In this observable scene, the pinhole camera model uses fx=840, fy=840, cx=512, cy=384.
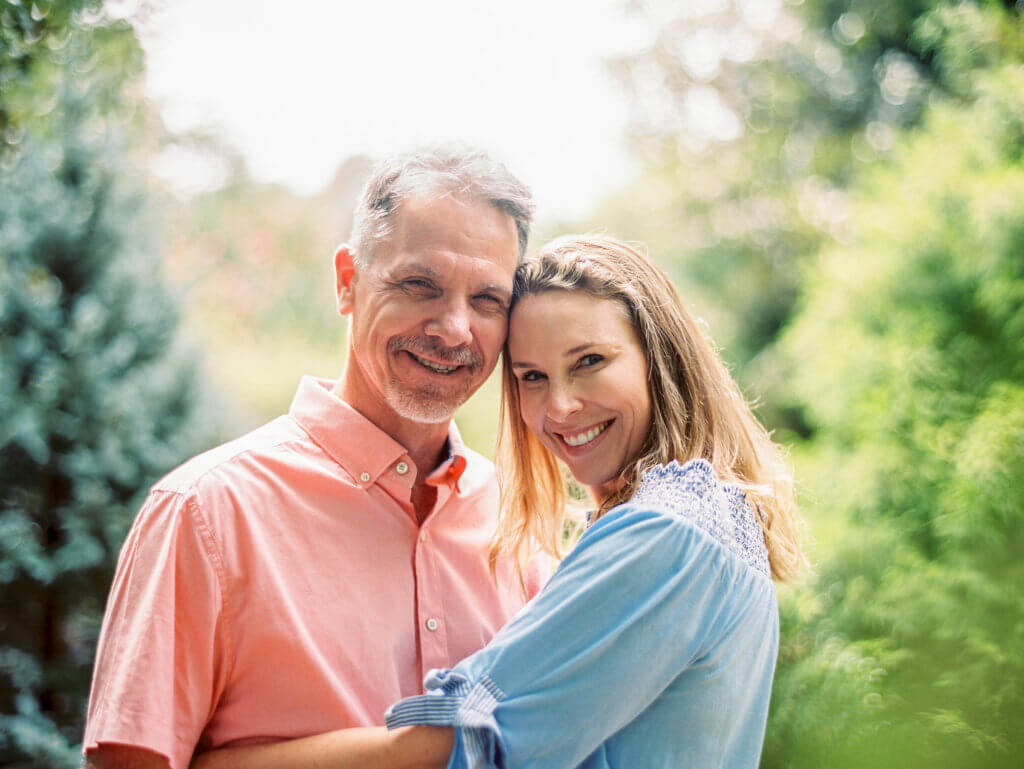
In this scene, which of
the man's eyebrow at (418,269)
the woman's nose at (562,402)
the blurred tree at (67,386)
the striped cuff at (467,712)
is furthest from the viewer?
the blurred tree at (67,386)

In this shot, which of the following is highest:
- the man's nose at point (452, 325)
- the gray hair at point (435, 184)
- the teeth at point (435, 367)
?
the gray hair at point (435, 184)

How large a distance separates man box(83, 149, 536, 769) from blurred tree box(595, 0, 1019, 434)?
98.9 inches

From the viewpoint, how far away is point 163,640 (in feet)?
4.53

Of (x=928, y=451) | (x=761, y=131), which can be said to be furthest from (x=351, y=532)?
(x=761, y=131)

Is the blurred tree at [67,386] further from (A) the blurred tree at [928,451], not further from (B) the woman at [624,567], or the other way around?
(A) the blurred tree at [928,451]

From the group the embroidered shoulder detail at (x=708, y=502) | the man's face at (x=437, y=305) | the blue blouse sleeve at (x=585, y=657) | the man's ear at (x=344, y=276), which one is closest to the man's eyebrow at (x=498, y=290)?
the man's face at (x=437, y=305)

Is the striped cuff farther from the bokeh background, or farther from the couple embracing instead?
the bokeh background

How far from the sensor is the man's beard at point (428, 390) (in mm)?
1738

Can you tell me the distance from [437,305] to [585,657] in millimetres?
814

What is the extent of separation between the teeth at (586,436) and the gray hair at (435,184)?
1.41 feet

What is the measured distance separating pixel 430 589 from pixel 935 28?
2.95 meters

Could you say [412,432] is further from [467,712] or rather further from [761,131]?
[761,131]

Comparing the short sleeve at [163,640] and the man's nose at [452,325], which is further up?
the man's nose at [452,325]

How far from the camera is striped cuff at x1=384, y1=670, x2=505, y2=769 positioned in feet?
3.85
